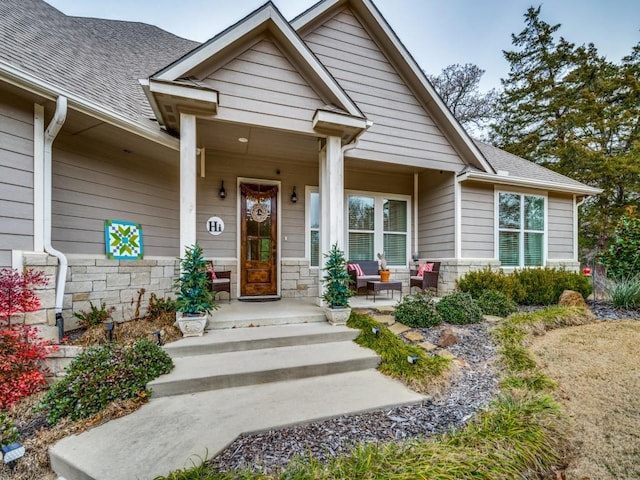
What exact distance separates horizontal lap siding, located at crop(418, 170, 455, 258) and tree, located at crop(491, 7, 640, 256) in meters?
9.41

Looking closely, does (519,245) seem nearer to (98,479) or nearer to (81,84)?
(98,479)

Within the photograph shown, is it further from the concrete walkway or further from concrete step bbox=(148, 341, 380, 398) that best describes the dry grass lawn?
concrete step bbox=(148, 341, 380, 398)

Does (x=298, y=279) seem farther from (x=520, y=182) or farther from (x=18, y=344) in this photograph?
(x=520, y=182)

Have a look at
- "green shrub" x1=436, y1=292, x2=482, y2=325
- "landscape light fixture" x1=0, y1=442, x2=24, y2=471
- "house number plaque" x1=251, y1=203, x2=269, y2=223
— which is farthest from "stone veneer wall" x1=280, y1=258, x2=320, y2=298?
"landscape light fixture" x1=0, y1=442, x2=24, y2=471

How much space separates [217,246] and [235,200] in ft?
3.42

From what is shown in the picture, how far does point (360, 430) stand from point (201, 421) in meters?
1.24

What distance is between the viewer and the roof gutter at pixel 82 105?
9.91ft

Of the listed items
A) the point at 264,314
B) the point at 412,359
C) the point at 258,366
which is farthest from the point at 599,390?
the point at 264,314

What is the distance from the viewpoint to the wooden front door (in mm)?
6324

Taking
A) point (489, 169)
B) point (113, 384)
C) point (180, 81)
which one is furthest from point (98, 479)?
point (489, 169)

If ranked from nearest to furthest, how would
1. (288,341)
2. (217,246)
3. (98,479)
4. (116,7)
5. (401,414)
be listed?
1. (98,479)
2. (401,414)
3. (288,341)
4. (217,246)
5. (116,7)

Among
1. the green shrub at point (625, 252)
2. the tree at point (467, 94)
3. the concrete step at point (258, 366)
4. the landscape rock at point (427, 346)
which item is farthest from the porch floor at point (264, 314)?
the tree at point (467, 94)

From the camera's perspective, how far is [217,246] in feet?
20.4

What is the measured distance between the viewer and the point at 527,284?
6273mm
